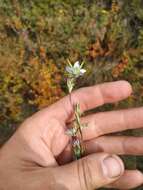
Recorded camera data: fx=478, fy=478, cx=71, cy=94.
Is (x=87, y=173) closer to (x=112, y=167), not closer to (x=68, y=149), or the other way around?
(x=112, y=167)

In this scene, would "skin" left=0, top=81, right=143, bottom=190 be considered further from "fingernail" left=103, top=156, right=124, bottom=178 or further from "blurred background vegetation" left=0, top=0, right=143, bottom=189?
"blurred background vegetation" left=0, top=0, right=143, bottom=189

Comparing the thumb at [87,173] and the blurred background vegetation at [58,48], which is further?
the blurred background vegetation at [58,48]

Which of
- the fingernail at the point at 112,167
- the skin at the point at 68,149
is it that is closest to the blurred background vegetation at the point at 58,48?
the skin at the point at 68,149

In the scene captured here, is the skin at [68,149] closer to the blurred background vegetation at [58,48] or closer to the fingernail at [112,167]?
the fingernail at [112,167]

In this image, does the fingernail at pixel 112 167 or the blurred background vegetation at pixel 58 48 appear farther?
the blurred background vegetation at pixel 58 48

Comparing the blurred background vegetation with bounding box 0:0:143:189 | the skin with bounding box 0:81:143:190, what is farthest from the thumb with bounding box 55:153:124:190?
the blurred background vegetation with bounding box 0:0:143:189

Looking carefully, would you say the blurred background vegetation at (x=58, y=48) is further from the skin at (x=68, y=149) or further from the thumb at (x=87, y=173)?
the thumb at (x=87, y=173)

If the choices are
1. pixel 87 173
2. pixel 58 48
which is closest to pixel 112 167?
pixel 87 173

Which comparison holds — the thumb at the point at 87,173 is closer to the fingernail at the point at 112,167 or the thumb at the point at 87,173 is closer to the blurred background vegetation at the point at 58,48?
the fingernail at the point at 112,167
